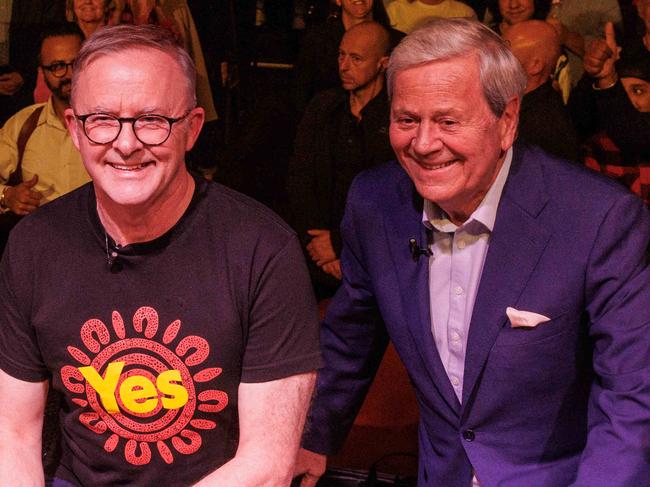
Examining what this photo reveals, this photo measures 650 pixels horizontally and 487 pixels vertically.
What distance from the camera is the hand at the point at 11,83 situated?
3.79m

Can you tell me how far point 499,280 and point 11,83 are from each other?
2849 millimetres

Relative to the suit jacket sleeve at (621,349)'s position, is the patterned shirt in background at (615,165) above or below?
below

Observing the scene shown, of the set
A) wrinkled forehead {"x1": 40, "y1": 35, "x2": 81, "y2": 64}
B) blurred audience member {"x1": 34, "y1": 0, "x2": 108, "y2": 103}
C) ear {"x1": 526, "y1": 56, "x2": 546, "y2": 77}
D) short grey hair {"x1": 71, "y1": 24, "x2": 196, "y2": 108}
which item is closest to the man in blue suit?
short grey hair {"x1": 71, "y1": 24, "x2": 196, "y2": 108}

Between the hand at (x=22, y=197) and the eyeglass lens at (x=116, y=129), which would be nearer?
the eyeglass lens at (x=116, y=129)

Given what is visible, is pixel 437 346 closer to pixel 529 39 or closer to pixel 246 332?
pixel 246 332

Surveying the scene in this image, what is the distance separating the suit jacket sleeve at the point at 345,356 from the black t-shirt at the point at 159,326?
12.0 inches

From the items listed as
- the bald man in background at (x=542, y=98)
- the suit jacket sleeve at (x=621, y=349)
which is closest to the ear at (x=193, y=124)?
the suit jacket sleeve at (x=621, y=349)

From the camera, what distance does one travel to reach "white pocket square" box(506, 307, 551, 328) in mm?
1562

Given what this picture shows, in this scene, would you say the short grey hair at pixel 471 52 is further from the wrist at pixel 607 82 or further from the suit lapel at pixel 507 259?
the wrist at pixel 607 82

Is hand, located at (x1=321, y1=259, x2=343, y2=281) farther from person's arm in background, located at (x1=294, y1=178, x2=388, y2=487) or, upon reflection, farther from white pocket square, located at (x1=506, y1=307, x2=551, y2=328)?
white pocket square, located at (x1=506, y1=307, x2=551, y2=328)

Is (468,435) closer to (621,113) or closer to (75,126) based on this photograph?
(75,126)

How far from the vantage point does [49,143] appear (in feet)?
11.3

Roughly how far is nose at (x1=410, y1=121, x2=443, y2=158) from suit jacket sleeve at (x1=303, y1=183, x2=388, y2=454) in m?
0.34

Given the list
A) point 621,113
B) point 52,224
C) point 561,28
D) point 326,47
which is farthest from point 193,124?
point 561,28
